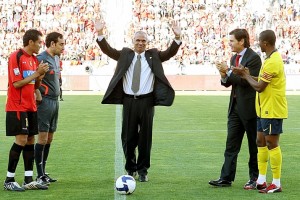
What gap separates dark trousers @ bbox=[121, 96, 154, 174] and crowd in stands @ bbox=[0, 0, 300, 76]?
33.4 m

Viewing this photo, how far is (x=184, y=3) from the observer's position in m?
48.1

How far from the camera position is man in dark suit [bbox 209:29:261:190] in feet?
32.5

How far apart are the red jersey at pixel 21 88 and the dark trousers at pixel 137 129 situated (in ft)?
5.66

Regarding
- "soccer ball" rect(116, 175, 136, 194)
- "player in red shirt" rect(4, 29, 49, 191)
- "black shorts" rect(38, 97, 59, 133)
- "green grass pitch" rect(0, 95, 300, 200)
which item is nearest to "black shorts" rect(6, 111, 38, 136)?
"player in red shirt" rect(4, 29, 49, 191)

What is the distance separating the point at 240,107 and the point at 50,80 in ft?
8.45

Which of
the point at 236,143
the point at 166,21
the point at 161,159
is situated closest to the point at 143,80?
the point at 236,143

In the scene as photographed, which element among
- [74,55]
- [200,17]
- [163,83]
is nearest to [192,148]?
[163,83]

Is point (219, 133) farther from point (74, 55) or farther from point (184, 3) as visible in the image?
point (184, 3)

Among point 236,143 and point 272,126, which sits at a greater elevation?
point 272,126

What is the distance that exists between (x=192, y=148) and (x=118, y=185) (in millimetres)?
5543

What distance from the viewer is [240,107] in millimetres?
9992

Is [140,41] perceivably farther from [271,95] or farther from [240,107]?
[271,95]

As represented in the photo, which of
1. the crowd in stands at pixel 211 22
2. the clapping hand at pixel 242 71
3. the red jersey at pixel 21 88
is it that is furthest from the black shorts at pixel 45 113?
the crowd in stands at pixel 211 22

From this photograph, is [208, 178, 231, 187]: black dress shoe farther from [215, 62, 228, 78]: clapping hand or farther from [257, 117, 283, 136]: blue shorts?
[215, 62, 228, 78]: clapping hand
